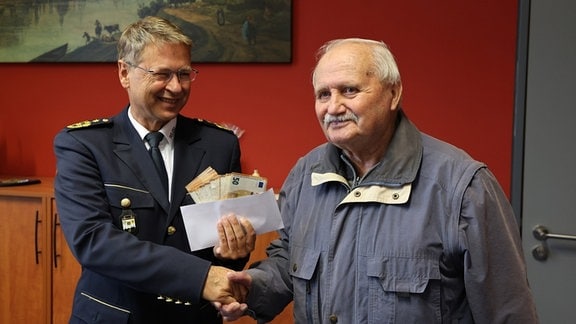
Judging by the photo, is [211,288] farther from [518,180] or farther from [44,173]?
[44,173]

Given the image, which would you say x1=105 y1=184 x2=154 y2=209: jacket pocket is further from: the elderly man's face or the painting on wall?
the painting on wall

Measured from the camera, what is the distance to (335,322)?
59.0 inches

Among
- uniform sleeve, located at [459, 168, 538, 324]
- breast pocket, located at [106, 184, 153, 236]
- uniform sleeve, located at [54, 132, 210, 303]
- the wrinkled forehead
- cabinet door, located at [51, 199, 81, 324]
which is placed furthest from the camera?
cabinet door, located at [51, 199, 81, 324]

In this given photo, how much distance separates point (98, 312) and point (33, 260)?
1356 millimetres

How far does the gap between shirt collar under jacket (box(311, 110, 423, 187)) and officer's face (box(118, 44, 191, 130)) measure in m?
0.47

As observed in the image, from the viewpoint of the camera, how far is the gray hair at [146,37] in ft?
5.66

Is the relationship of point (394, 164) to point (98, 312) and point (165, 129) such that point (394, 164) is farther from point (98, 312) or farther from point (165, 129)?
point (98, 312)

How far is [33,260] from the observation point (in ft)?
9.50

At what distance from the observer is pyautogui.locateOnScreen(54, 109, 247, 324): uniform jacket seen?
1620mm

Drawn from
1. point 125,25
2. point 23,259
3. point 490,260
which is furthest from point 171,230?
point 125,25

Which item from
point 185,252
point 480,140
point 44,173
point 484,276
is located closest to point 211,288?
point 185,252

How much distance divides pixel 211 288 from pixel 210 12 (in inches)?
67.7

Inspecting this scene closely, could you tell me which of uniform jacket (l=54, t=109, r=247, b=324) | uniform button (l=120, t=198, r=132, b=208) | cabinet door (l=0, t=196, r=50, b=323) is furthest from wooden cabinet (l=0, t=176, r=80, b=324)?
uniform button (l=120, t=198, r=132, b=208)

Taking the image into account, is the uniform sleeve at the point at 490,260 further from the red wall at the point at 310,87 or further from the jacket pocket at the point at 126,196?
the red wall at the point at 310,87
